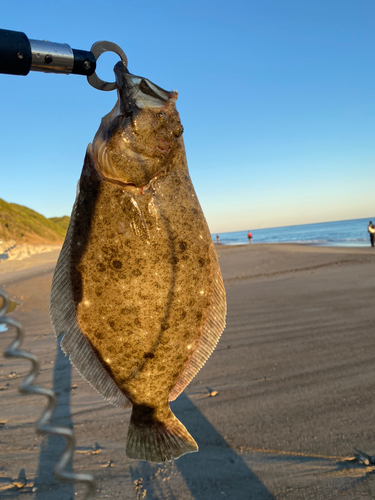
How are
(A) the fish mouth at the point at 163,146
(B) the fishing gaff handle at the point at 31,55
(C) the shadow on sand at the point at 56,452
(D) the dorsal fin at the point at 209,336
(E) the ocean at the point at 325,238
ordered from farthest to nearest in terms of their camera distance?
(E) the ocean at the point at 325,238
(C) the shadow on sand at the point at 56,452
(D) the dorsal fin at the point at 209,336
(A) the fish mouth at the point at 163,146
(B) the fishing gaff handle at the point at 31,55

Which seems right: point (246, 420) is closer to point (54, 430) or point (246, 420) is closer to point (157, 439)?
point (157, 439)

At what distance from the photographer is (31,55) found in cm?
77

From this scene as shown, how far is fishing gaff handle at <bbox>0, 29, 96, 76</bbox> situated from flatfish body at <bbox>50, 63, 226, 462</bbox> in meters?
0.19

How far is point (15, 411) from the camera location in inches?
160

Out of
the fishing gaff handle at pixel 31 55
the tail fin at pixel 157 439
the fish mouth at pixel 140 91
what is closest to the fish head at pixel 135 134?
the fish mouth at pixel 140 91

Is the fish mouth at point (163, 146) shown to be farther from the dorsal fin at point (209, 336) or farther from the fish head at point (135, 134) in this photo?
the dorsal fin at point (209, 336)

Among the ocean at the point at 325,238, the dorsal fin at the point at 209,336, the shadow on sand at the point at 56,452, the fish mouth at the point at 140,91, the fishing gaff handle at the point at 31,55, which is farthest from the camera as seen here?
the ocean at the point at 325,238

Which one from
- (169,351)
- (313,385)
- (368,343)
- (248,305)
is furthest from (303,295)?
(169,351)

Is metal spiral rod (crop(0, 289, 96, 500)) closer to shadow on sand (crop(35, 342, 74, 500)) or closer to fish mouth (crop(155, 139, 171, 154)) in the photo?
fish mouth (crop(155, 139, 171, 154))

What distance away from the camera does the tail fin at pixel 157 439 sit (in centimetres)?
112

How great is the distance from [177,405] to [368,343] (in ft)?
10.8

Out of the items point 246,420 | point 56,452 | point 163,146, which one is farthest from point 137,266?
point 246,420

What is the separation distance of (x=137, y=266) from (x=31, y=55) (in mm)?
627

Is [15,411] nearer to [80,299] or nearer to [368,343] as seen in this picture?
[80,299]
